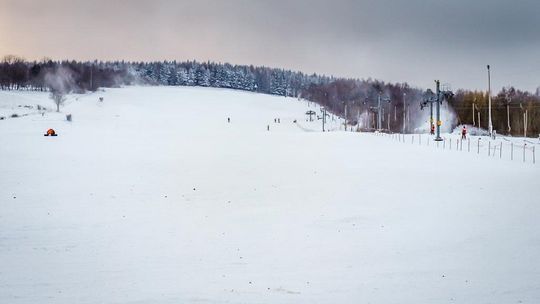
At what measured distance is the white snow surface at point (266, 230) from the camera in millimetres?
10023

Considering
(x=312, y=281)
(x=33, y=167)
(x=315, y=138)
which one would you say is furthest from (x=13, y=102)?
(x=312, y=281)

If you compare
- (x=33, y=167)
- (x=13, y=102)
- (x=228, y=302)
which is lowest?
(x=228, y=302)

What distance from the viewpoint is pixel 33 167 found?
2912 cm

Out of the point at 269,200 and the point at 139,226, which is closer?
the point at 139,226

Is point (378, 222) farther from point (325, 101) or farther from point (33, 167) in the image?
point (325, 101)

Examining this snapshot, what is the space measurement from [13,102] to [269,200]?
11687cm

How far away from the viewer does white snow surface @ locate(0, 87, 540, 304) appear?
10.0 meters

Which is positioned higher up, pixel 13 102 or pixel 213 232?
pixel 13 102

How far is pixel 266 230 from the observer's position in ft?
49.9

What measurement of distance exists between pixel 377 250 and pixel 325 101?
621 ft

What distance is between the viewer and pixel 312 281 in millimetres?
10469

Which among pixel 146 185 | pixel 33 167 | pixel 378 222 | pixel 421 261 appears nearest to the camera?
pixel 421 261

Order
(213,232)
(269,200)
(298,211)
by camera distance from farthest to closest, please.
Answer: (269,200)
(298,211)
(213,232)

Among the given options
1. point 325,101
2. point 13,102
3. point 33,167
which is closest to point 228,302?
point 33,167
